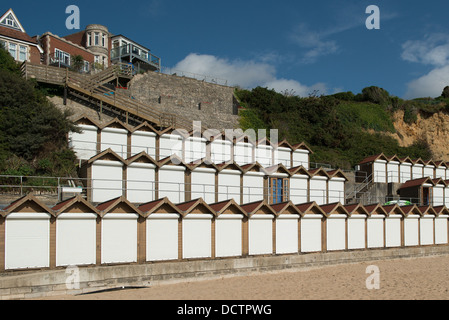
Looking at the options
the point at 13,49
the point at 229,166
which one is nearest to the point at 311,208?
the point at 229,166

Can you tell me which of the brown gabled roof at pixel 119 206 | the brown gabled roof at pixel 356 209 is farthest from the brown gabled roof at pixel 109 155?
the brown gabled roof at pixel 356 209

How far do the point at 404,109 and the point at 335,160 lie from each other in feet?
63.5

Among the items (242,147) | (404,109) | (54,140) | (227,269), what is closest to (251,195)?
(242,147)

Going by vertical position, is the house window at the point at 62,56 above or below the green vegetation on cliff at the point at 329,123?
above

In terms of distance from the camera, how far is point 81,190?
75.3 feet

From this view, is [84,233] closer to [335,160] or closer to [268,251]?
[268,251]

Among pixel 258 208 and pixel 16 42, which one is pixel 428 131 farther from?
pixel 16 42

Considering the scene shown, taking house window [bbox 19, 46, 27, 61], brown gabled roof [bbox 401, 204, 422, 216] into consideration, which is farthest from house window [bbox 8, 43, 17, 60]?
brown gabled roof [bbox 401, 204, 422, 216]

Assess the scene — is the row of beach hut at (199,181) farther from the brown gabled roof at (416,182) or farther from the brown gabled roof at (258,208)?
the brown gabled roof at (416,182)

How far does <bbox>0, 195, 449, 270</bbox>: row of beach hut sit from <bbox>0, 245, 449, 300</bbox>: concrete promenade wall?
39 cm

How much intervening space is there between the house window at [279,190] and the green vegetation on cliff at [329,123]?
1450cm

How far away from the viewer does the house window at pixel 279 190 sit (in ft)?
97.1

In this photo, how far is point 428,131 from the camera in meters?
57.3

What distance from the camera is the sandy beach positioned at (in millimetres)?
17672
